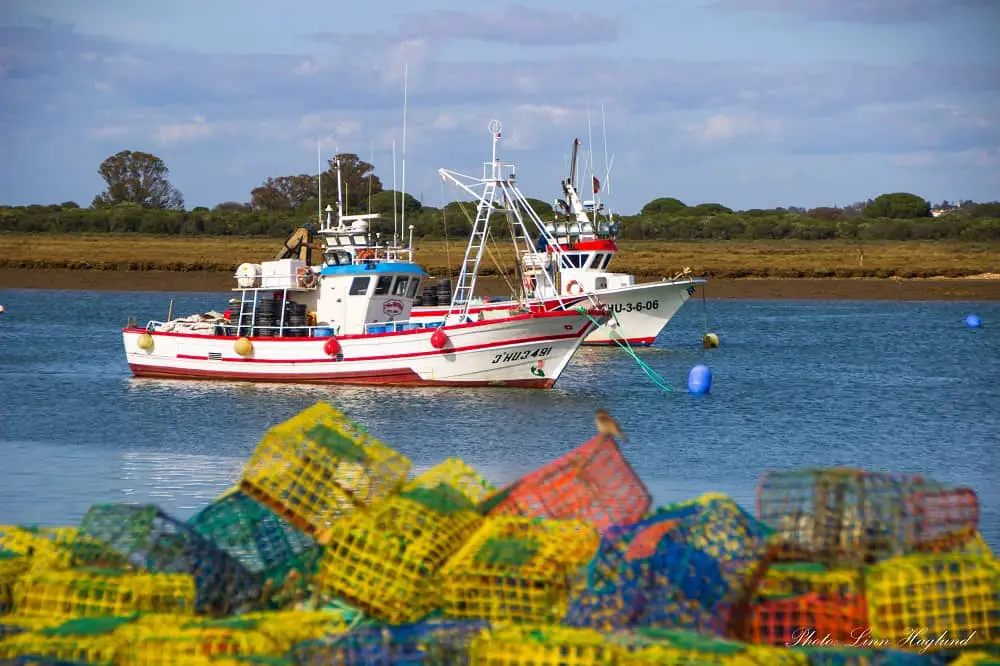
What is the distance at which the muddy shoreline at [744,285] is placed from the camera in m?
61.4

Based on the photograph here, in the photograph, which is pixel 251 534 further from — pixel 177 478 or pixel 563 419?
pixel 563 419

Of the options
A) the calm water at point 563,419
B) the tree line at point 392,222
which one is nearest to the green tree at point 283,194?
the tree line at point 392,222

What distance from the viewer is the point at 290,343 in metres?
25.9

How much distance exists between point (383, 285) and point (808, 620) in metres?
18.9

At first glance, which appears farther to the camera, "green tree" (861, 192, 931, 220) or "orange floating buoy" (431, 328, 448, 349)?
"green tree" (861, 192, 931, 220)

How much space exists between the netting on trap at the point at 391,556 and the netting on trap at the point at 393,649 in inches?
35.5

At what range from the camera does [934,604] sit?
714cm

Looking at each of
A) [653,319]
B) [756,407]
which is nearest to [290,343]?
[756,407]

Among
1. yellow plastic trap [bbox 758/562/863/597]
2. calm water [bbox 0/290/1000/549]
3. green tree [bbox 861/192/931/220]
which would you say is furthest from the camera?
green tree [bbox 861/192/931/220]

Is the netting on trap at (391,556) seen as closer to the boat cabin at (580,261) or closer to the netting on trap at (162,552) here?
the netting on trap at (162,552)

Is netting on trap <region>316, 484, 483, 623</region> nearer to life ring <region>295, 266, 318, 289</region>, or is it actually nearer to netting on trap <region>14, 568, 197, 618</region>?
netting on trap <region>14, 568, 197, 618</region>

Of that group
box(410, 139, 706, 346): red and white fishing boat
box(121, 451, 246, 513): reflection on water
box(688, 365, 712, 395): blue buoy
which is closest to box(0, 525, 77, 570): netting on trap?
box(121, 451, 246, 513): reflection on water

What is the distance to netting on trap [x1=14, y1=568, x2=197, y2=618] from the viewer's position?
7.30m

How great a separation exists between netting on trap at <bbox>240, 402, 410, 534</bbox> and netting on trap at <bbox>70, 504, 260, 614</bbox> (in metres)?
0.92
